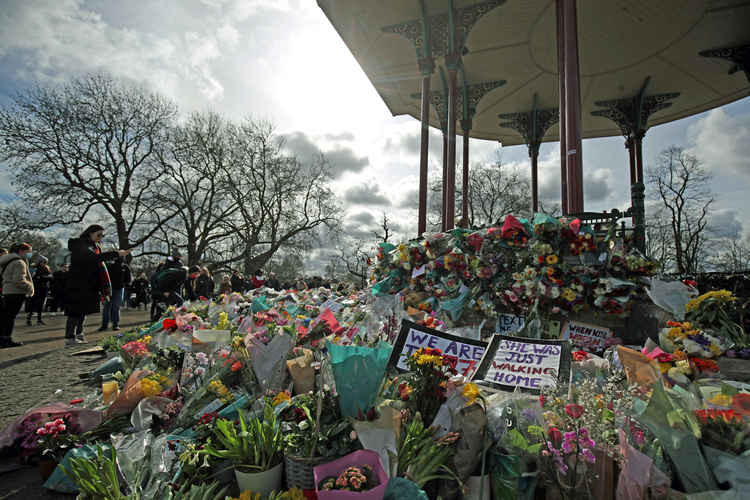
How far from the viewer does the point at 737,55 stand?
369 inches

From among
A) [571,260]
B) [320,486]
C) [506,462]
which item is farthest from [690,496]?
[571,260]

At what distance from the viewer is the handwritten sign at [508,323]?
154 inches

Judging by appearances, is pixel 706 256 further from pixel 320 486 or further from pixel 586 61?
pixel 320 486

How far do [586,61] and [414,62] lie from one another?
471 cm

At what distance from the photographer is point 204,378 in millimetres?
2598

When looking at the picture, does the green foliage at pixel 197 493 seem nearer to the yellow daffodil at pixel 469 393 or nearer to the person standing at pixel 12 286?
the yellow daffodil at pixel 469 393

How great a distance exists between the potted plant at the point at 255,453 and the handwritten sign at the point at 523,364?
124cm

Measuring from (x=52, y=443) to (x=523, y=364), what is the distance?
2.83 meters

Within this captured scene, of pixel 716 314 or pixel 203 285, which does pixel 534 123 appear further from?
pixel 203 285

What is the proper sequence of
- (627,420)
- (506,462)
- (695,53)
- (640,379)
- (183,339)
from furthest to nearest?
(695,53) < (183,339) < (640,379) < (506,462) < (627,420)

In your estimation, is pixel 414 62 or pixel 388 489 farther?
pixel 414 62

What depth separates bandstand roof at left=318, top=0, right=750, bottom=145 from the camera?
868cm

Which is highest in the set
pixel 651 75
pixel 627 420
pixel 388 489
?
pixel 651 75

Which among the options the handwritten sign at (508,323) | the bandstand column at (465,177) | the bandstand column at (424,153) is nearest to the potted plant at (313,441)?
the handwritten sign at (508,323)
